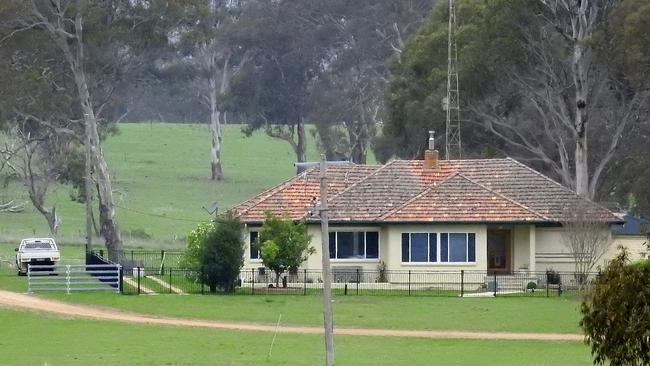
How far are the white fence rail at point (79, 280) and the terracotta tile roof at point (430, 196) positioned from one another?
6.30m

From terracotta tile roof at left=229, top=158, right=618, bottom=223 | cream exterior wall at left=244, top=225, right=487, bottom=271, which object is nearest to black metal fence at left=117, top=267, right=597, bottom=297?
cream exterior wall at left=244, top=225, right=487, bottom=271

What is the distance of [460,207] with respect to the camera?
54.2 meters

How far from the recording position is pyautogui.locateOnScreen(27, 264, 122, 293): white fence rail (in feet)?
160

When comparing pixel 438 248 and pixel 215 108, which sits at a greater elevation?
pixel 215 108

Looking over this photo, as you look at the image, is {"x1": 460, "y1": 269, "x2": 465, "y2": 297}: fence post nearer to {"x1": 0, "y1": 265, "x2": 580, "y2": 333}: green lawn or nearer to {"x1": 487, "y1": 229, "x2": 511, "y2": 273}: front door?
{"x1": 0, "y1": 265, "x2": 580, "y2": 333}: green lawn

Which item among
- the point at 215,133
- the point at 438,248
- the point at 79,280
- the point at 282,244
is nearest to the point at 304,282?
the point at 282,244

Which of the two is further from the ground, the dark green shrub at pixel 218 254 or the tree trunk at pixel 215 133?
the tree trunk at pixel 215 133

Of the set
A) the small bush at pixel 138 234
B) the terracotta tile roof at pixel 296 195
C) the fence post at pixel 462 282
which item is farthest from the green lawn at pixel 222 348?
the small bush at pixel 138 234

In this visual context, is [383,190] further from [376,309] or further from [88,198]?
[88,198]

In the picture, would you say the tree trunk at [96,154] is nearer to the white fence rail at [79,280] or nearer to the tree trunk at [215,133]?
the white fence rail at [79,280]

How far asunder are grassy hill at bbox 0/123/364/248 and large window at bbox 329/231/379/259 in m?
20.9

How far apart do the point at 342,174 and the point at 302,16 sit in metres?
37.2

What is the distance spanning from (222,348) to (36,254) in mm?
23401

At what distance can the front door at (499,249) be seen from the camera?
54.5m
